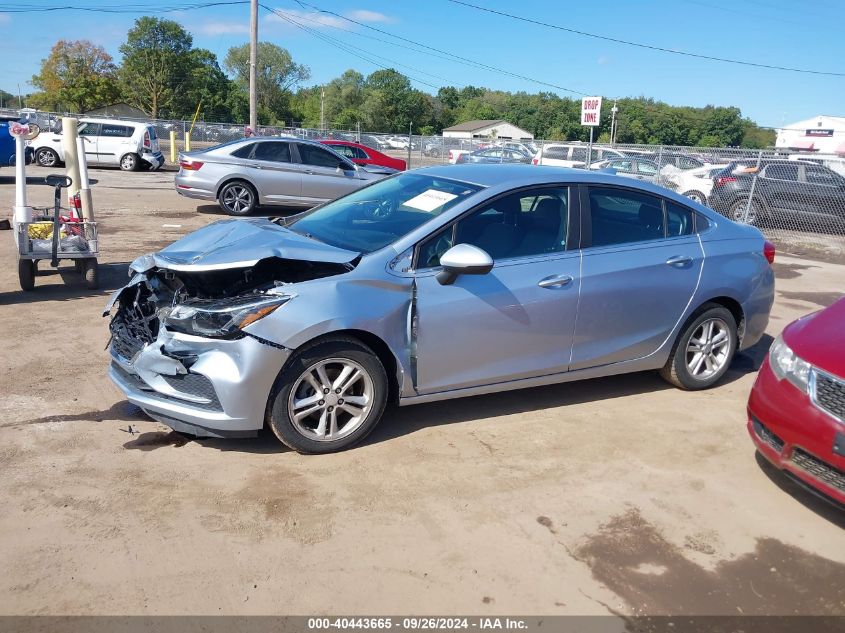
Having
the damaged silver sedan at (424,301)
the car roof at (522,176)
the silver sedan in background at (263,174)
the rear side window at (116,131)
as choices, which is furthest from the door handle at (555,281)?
the rear side window at (116,131)

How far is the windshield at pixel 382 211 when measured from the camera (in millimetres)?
4500

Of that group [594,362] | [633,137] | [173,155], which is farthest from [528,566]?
[633,137]

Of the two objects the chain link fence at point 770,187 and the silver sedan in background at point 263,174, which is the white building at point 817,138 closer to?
the chain link fence at point 770,187

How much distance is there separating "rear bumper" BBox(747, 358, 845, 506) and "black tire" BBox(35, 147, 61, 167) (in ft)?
80.2

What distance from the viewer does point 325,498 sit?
3658mm

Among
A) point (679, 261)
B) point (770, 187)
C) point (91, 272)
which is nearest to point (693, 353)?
point (679, 261)

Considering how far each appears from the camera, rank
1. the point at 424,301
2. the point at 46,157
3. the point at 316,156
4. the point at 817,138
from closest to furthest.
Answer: the point at 424,301 → the point at 316,156 → the point at 46,157 → the point at 817,138

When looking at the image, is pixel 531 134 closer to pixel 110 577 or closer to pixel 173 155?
pixel 173 155

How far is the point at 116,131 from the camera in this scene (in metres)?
23.3

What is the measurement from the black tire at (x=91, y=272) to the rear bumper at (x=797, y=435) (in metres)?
6.42

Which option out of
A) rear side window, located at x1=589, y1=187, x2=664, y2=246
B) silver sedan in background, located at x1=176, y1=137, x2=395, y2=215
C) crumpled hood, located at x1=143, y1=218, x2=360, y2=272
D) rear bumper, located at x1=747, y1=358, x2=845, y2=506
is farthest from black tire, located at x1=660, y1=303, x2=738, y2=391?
silver sedan in background, located at x1=176, y1=137, x2=395, y2=215

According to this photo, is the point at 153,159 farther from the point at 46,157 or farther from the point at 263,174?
the point at 263,174

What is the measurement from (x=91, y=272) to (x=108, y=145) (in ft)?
59.2

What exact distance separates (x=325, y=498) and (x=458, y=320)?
1.32 metres
